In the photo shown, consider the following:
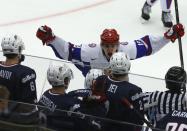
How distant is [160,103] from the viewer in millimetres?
2596

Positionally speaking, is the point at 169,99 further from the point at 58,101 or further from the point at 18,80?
the point at 18,80

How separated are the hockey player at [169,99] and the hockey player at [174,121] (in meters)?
0.12

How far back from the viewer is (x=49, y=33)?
3.34 m

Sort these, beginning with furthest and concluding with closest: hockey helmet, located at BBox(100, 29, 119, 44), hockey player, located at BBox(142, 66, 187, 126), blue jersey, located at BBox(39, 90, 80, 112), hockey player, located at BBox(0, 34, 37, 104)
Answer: hockey helmet, located at BBox(100, 29, 119, 44) < hockey player, located at BBox(0, 34, 37, 104) < hockey player, located at BBox(142, 66, 187, 126) < blue jersey, located at BBox(39, 90, 80, 112)

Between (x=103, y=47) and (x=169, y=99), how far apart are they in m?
0.89

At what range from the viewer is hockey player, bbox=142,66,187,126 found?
2.55 metres

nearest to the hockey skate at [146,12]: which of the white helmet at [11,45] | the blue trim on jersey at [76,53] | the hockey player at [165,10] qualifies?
the hockey player at [165,10]

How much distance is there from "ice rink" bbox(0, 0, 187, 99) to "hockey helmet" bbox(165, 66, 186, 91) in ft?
5.55

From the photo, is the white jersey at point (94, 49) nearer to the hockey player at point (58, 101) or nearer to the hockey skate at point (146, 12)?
the hockey player at point (58, 101)

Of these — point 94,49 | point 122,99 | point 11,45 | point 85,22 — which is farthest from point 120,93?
point 85,22

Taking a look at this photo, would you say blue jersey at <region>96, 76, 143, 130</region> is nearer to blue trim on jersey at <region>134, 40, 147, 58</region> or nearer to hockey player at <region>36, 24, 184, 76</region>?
hockey player at <region>36, 24, 184, 76</region>

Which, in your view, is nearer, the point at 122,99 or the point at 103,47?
the point at 122,99

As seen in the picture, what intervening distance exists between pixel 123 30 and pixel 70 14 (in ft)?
2.11

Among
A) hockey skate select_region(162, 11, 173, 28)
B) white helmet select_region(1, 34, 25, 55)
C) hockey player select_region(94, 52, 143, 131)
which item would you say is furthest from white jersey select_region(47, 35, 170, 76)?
hockey skate select_region(162, 11, 173, 28)
